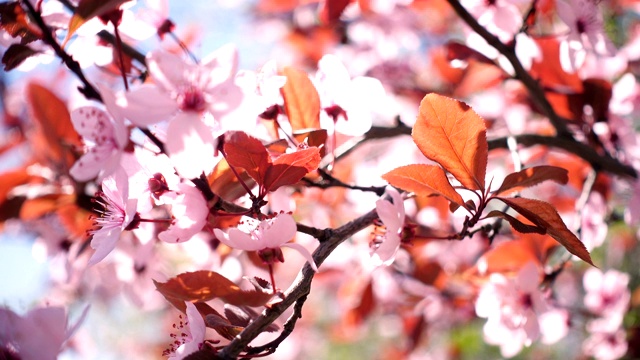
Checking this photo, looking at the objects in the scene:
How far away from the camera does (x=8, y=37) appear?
0.71 metres

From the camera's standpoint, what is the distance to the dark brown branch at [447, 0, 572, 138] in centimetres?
86

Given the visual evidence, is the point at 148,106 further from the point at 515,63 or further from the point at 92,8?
the point at 515,63

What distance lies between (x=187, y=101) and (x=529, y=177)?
403mm

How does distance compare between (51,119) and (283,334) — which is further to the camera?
(51,119)

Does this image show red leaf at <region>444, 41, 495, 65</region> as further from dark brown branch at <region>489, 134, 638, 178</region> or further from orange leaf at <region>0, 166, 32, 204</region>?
orange leaf at <region>0, 166, 32, 204</region>

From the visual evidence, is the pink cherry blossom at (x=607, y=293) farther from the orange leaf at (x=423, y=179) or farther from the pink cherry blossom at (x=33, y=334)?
the pink cherry blossom at (x=33, y=334)

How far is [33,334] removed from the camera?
22.9 inches

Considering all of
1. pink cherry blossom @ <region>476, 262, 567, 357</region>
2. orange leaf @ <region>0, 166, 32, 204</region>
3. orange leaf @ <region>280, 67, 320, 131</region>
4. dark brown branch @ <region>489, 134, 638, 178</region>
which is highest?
orange leaf @ <region>280, 67, 320, 131</region>

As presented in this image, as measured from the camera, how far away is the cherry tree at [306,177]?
1.89 ft

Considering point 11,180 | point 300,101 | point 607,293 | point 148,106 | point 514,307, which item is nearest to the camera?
point 148,106

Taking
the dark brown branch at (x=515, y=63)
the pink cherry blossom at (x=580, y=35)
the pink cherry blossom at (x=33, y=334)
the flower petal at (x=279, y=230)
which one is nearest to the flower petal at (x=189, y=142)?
the flower petal at (x=279, y=230)

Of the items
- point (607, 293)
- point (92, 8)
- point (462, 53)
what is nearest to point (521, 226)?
point (462, 53)

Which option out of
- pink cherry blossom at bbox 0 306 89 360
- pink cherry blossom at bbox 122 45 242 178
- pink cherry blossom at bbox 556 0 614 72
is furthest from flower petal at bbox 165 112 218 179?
pink cherry blossom at bbox 556 0 614 72

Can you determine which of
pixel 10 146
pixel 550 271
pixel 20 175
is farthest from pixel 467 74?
pixel 10 146
